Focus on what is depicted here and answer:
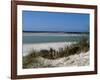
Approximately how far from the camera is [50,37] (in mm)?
2098

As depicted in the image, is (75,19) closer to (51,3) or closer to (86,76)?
(51,3)

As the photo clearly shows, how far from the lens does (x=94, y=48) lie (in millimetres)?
2223

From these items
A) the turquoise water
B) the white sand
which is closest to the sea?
the turquoise water

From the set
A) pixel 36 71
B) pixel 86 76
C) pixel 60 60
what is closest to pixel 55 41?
pixel 60 60

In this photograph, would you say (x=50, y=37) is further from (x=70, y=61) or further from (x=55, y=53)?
(x=70, y=61)

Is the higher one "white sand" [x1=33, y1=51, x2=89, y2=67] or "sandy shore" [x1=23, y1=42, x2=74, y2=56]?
"sandy shore" [x1=23, y1=42, x2=74, y2=56]

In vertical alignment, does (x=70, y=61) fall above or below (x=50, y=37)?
below

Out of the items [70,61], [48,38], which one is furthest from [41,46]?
[70,61]

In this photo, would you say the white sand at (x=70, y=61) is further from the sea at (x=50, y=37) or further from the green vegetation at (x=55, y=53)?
the sea at (x=50, y=37)

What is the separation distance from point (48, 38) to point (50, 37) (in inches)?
0.9

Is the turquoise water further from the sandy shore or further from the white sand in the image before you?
the white sand

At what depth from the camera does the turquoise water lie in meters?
2.03

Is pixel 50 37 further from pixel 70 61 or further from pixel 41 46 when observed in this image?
pixel 70 61

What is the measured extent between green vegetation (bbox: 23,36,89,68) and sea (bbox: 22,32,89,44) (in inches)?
2.2
